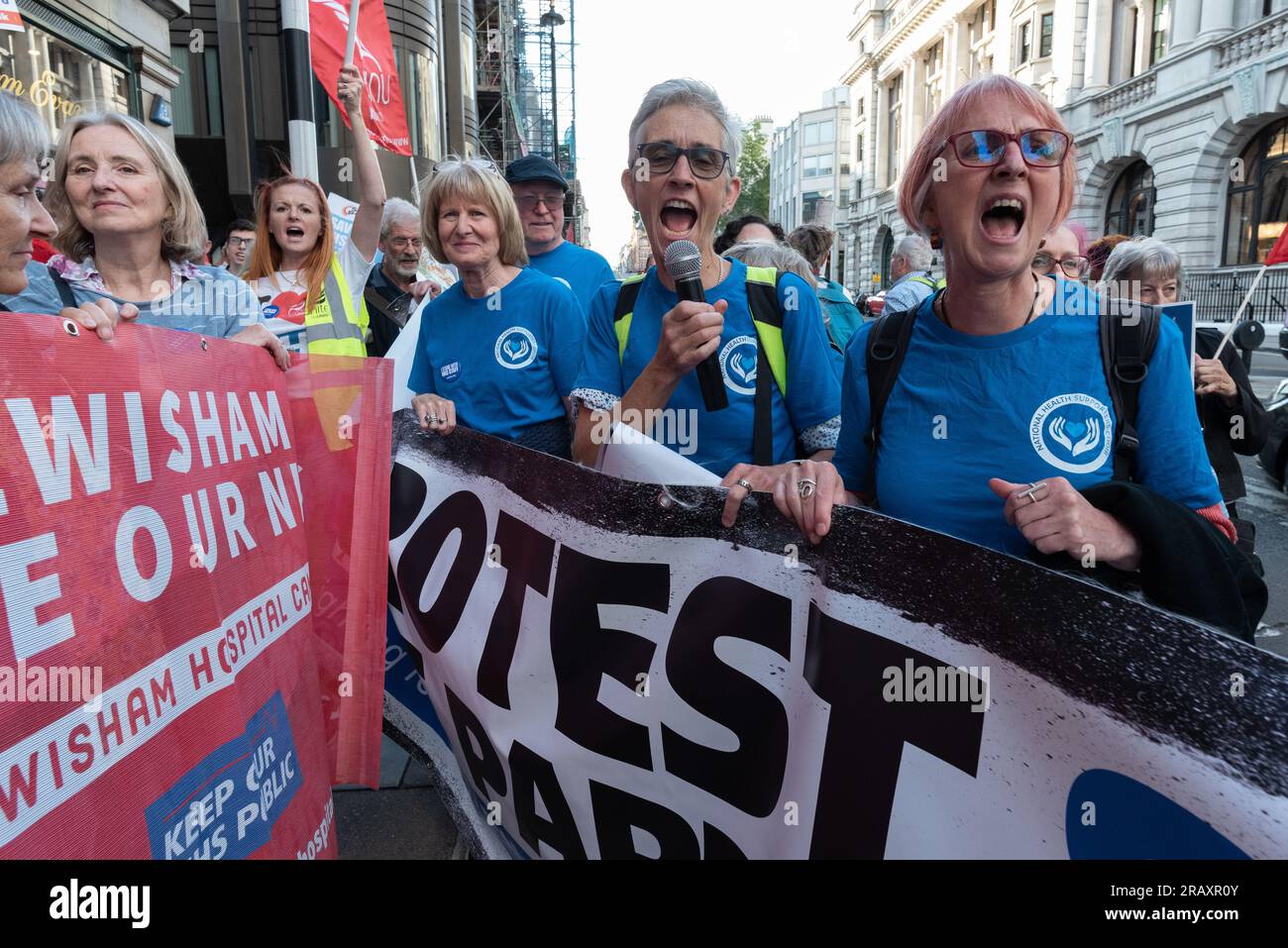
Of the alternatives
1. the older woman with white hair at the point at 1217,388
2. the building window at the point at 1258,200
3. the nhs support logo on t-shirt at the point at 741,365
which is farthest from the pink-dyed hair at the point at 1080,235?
the building window at the point at 1258,200

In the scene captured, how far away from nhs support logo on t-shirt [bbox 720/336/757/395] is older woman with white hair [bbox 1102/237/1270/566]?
6.38 ft

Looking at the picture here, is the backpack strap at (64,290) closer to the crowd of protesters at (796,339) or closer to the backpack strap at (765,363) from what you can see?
the crowd of protesters at (796,339)

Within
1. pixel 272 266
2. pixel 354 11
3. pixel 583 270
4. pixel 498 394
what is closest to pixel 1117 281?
pixel 583 270

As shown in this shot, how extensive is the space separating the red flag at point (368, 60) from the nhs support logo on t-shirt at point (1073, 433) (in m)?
5.04

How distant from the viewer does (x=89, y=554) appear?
1.42 meters

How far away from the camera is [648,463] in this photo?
179 centimetres

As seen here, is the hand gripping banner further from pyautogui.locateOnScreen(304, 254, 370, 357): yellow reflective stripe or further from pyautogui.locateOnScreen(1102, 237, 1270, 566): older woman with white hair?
pyautogui.locateOnScreen(1102, 237, 1270, 566): older woman with white hair

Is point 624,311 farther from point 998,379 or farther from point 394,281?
point 394,281

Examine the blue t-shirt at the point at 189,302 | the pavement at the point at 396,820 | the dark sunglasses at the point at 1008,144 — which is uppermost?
the dark sunglasses at the point at 1008,144

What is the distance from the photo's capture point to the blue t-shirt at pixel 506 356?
295cm

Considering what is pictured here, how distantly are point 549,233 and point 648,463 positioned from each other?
360 centimetres

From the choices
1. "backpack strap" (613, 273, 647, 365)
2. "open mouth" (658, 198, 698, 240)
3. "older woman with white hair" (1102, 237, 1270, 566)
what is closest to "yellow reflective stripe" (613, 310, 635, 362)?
"backpack strap" (613, 273, 647, 365)

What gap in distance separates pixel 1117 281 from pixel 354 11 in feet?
15.4

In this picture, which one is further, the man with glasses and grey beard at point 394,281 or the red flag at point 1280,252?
the red flag at point 1280,252
